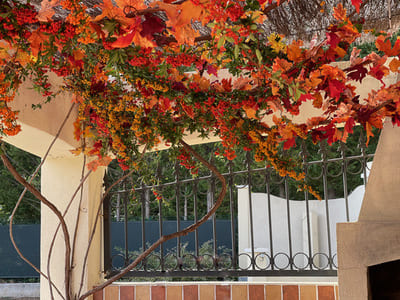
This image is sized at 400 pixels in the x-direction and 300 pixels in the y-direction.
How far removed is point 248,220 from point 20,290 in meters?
4.60

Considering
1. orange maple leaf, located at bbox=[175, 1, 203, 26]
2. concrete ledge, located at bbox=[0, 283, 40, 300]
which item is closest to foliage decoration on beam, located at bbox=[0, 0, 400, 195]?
orange maple leaf, located at bbox=[175, 1, 203, 26]

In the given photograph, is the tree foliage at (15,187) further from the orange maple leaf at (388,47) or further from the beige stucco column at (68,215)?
the orange maple leaf at (388,47)

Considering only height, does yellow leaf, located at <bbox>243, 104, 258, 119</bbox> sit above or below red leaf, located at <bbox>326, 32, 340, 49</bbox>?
below

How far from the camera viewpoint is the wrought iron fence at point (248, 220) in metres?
3.26

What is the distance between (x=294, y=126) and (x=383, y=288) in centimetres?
145

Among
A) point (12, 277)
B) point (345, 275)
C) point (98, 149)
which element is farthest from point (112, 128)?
point (12, 277)

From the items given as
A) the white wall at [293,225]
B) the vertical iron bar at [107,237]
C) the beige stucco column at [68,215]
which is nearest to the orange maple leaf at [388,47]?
the beige stucco column at [68,215]

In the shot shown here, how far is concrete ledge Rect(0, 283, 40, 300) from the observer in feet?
28.2

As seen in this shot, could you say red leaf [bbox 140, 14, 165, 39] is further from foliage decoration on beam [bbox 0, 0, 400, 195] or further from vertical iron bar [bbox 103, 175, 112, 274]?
vertical iron bar [bbox 103, 175, 112, 274]

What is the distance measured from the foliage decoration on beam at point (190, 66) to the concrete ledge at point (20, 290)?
24.2 ft

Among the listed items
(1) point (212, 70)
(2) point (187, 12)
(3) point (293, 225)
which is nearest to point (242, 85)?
(1) point (212, 70)

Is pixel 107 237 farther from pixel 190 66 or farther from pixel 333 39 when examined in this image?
pixel 333 39

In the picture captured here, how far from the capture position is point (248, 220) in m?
6.71

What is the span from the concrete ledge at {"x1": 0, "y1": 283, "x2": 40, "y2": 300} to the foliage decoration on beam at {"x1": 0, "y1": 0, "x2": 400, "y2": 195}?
7.39m
